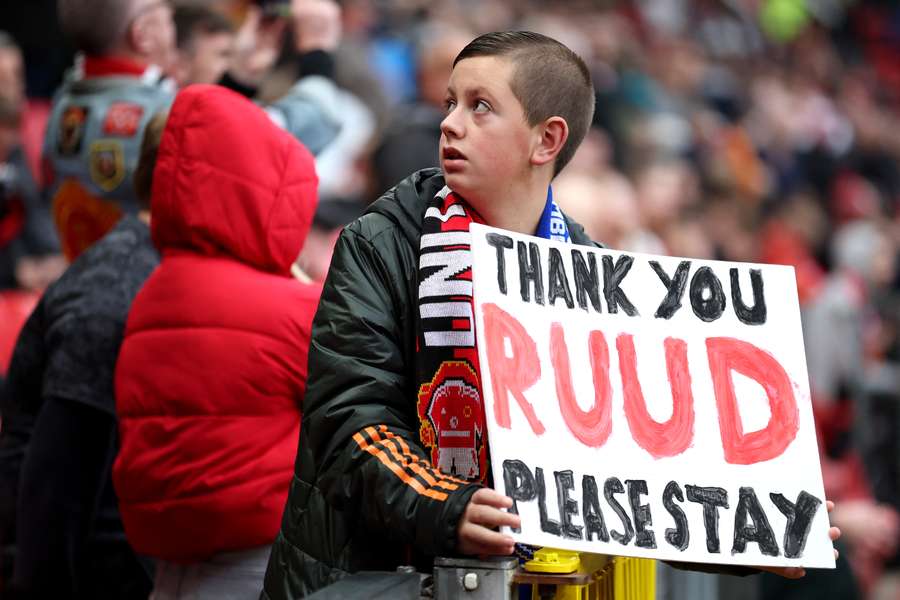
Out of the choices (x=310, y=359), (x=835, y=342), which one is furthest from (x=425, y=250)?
(x=835, y=342)

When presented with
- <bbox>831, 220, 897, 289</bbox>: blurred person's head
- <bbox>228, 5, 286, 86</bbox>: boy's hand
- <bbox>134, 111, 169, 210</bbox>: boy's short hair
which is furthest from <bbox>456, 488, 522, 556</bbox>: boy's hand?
<bbox>831, 220, 897, 289</bbox>: blurred person's head

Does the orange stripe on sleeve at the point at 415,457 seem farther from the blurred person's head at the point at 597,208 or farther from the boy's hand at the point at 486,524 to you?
the blurred person's head at the point at 597,208

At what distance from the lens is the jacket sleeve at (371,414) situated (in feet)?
6.36

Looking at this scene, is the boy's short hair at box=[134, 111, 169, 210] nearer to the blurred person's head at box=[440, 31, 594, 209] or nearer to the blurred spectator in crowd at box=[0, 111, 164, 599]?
the blurred spectator in crowd at box=[0, 111, 164, 599]

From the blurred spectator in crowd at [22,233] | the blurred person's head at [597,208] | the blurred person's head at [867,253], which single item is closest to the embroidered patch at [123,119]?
the blurred spectator in crowd at [22,233]

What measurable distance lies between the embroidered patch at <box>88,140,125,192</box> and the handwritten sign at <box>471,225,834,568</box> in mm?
1940

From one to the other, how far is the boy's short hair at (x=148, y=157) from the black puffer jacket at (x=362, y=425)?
1.04 metres

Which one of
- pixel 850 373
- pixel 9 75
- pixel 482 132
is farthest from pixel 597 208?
pixel 482 132

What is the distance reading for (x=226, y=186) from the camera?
9.09 ft

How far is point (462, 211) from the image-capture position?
2.20 meters

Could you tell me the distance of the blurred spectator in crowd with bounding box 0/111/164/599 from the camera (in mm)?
2990

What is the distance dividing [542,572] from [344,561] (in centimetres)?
34

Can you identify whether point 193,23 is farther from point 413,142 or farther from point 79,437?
point 79,437

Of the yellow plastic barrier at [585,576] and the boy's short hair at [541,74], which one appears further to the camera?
the boy's short hair at [541,74]
